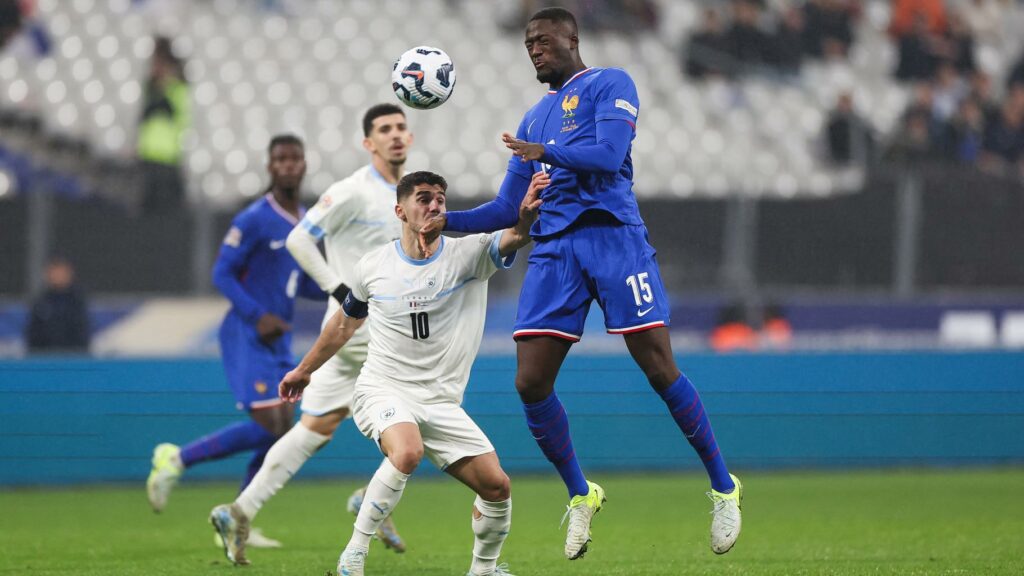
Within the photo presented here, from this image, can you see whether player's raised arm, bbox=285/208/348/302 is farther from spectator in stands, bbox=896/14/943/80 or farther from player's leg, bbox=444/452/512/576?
spectator in stands, bbox=896/14/943/80

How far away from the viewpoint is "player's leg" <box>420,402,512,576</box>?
6031 mm

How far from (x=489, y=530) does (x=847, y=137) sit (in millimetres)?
10039

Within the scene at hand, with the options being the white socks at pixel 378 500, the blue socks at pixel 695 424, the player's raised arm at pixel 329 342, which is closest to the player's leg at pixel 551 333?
the blue socks at pixel 695 424

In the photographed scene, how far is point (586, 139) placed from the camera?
19.8 ft

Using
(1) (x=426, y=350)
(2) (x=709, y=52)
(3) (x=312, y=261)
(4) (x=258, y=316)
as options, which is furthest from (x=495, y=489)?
(2) (x=709, y=52)

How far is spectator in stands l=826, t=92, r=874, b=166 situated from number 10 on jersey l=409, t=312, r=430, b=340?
9.33 m

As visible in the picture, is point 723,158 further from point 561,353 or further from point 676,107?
point 561,353

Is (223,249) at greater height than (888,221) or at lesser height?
greater

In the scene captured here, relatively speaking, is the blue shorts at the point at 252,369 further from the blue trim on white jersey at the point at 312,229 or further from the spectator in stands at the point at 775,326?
the spectator in stands at the point at 775,326

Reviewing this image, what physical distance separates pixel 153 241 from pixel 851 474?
20.9 feet

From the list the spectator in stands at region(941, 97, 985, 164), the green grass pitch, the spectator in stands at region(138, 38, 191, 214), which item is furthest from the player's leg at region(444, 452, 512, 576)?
the spectator in stands at region(941, 97, 985, 164)

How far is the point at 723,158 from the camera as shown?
16.1 metres

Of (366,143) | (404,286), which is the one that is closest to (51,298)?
(366,143)

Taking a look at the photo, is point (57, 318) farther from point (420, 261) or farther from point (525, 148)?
point (525, 148)
